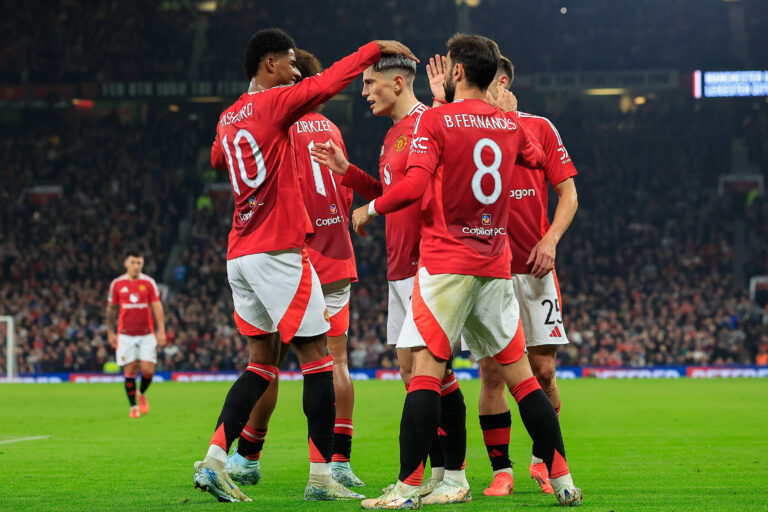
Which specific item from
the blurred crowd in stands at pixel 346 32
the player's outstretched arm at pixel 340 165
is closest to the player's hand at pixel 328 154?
the player's outstretched arm at pixel 340 165

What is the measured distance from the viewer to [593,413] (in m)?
13.0

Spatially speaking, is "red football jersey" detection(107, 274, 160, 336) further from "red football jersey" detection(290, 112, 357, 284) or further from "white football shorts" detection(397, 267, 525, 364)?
"white football shorts" detection(397, 267, 525, 364)

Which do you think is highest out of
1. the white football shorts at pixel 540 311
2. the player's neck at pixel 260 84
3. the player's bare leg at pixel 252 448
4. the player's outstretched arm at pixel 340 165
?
the player's neck at pixel 260 84

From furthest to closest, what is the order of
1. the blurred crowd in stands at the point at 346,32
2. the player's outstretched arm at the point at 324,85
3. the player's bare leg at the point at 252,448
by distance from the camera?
1. the blurred crowd in stands at the point at 346,32
2. the player's bare leg at the point at 252,448
3. the player's outstretched arm at the point at 324,85

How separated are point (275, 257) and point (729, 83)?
3028 centimetres

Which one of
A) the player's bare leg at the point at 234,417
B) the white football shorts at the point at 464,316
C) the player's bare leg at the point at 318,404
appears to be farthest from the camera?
the player's bare leg at the point at 318,404

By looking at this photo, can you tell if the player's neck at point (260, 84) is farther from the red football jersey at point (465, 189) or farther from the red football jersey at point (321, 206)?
the red football jersey at point (465, 189)

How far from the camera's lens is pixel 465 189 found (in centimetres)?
473

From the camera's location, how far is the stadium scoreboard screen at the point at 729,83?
104 feet

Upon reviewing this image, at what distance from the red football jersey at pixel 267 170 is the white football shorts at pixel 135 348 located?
363 inches

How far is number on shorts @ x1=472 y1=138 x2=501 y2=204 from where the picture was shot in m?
4.73

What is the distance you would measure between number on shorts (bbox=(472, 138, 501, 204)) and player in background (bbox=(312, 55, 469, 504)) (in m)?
0.71

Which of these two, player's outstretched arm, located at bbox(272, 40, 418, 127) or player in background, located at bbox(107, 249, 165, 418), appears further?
player in background, located at bbox(107, 249, 165, 418)

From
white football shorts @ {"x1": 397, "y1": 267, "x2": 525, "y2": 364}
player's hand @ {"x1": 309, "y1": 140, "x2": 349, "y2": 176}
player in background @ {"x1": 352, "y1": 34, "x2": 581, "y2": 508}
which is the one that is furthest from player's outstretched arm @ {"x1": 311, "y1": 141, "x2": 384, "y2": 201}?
white football shorts @ {"x1": 397, "y1": 267, "x2": 525, "y2": 364}
